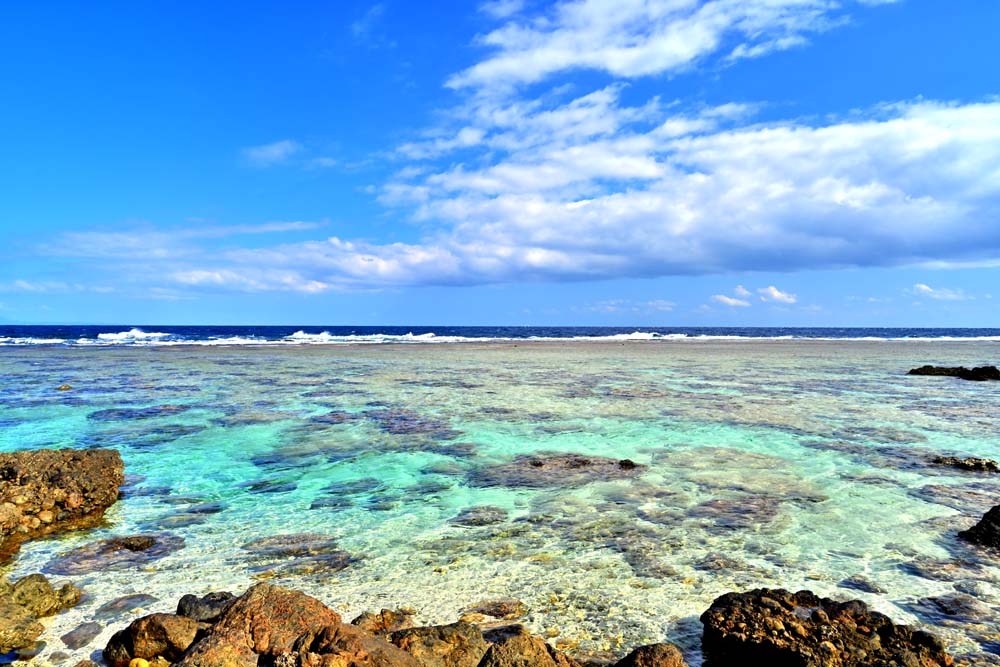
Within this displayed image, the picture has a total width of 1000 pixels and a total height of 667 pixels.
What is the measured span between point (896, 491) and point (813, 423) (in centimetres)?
629

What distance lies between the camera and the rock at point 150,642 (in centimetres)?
443

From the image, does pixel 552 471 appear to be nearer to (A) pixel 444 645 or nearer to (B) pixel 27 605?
(A) pixel 444 645

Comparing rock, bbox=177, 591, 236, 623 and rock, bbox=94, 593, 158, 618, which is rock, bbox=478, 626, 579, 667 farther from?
rock, bbox=94, 593, 158, 618

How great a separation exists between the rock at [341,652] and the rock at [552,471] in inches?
229

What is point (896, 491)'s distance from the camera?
9.19 metres

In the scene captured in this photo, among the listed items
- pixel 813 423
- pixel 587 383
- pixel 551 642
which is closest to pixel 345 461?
pixel 551 642

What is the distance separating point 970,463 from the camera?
10.6 m

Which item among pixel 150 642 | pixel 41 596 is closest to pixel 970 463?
pixel 150 642

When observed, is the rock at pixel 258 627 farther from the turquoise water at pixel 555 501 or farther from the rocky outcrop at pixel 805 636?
the rocky outcrop at pixel 805 636

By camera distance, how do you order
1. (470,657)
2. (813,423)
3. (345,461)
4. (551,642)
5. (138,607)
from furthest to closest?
(813,423) → (345,461) → (138,607) → (551,642) → (470,657)

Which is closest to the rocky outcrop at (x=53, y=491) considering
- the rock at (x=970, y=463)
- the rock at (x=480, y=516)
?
the rock at (x=480, y=516)

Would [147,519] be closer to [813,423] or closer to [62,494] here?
[62,494]

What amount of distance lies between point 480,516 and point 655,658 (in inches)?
172

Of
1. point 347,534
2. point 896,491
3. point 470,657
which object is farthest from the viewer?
point 896,491
